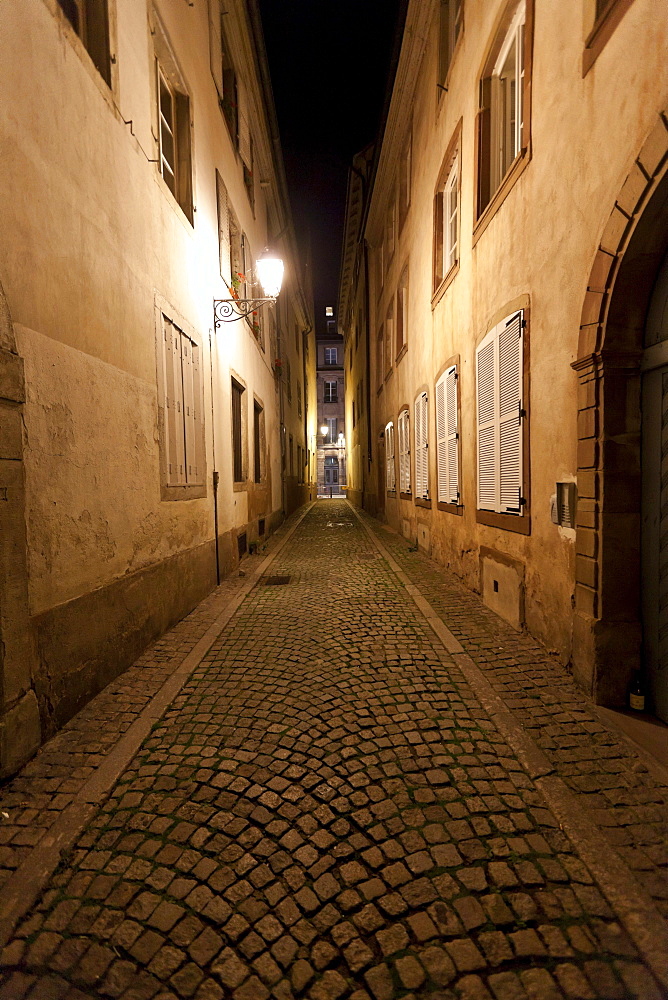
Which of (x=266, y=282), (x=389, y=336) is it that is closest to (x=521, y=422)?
(x=266, y=282)

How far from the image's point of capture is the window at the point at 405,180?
34.3 feet

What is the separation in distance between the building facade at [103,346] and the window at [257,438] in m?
3.24

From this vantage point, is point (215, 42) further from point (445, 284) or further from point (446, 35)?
point (445, 284)

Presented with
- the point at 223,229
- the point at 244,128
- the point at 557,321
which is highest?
the point at 244,128

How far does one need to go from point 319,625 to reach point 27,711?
9.28 feet

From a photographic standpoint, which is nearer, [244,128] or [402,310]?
[244,128]

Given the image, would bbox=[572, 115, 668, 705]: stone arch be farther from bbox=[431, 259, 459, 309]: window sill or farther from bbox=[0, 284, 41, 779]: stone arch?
bbox=[431, 259, 459, 309]: window sill

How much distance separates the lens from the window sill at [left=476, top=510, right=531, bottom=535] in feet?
15.1

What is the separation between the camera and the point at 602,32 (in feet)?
10.5

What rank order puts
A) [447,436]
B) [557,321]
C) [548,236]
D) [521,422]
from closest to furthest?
[557,321] → [548,236] → [521,422] → [447,436]

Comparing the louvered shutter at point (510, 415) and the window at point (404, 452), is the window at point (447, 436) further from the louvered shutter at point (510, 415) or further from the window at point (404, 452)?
the window at point (404, 452)

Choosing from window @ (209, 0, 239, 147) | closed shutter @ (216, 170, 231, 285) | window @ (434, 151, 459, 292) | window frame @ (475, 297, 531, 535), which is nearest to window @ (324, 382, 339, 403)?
window @ (209, 0, 239, 147)

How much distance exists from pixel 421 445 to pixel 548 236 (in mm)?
5592

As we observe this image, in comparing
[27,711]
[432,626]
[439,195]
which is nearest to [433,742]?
[432,626]
